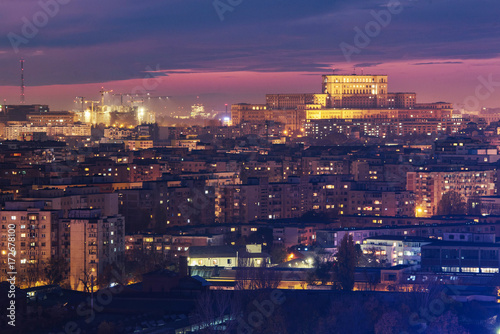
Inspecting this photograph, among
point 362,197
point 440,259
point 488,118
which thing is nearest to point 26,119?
point 488,118

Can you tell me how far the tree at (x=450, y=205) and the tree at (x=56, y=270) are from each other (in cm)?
1644

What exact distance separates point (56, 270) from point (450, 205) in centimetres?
1847

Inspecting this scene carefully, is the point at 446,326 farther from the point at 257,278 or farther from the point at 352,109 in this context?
the point at 352,109

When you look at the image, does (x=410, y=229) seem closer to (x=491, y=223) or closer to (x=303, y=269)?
(x=491, y=223)

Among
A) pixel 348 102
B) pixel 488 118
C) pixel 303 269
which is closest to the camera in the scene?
pixel 303 269

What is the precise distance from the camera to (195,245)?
32.0 meters

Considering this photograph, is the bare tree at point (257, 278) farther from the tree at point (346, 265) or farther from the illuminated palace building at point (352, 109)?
the illuminated palace building at point (352, 109)

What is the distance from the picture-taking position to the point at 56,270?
89.1 feet

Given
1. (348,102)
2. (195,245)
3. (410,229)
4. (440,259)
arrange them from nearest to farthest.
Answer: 1. (440,259)
2. (195,245)
3. (410,229)
4. (348,102)

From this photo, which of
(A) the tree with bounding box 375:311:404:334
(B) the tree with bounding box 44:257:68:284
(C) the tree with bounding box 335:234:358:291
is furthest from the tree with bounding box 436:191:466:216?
(A) the tree with bounding box 375:311:404:334

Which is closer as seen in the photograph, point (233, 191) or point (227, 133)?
point (233, 191)

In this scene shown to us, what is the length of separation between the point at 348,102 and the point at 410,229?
51516 millimetres

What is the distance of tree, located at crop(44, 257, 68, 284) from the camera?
87.5ft

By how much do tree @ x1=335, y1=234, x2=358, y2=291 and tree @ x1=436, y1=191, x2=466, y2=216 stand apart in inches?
605
